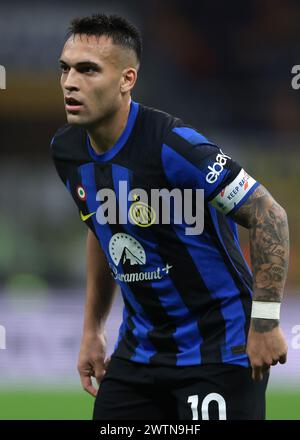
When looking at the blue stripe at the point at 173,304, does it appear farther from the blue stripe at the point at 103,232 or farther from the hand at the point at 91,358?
the hand at the point at 91,358

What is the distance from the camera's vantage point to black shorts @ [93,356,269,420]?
3609 mm

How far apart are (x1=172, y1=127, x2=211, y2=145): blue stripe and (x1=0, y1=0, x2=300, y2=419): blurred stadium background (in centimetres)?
515

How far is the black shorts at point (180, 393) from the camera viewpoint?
3609mm

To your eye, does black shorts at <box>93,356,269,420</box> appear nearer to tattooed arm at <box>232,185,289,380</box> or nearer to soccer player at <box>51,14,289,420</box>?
soccer player at <box>51,14,289,420</box>

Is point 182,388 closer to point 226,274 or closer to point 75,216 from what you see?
point 226,274

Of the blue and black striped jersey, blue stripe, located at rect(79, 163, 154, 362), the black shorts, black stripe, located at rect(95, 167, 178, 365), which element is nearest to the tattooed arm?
the blue and black striped jersey

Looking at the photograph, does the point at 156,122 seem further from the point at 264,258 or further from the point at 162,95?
the point at 162,95

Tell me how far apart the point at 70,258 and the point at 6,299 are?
182 cm

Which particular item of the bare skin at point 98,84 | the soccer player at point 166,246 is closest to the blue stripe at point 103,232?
the soccer player at point 166,246

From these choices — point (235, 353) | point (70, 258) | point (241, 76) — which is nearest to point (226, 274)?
point (235, 353)

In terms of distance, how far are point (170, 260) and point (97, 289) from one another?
63cm

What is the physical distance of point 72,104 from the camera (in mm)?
3703

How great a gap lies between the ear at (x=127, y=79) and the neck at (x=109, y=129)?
73mm

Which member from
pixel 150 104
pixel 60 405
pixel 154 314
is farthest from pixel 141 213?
pixel 150 104
